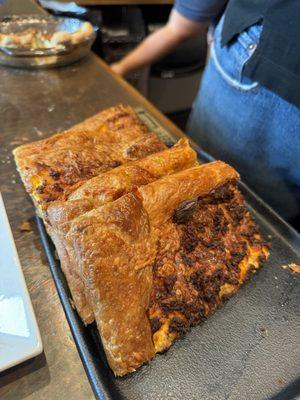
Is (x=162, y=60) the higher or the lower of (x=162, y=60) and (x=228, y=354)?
the lower

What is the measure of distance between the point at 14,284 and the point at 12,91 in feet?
3.16

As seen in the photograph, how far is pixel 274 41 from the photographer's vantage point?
0.99 m

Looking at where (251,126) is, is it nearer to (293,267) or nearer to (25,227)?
(293,267)

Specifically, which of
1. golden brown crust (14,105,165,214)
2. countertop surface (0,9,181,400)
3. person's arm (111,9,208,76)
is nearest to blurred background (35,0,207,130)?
person's arm (111,9,208,76)

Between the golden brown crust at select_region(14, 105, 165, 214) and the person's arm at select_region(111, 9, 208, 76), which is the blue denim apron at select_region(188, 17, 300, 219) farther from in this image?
the golden brown crust at select_region(14, 105, 165, 214)

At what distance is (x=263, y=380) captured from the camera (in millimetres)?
675

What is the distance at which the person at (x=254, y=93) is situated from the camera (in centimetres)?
98

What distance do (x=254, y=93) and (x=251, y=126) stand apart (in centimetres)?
11

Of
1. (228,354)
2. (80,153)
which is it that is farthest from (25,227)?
(228,354)

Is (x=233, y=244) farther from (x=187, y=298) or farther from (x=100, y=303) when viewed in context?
(x=100, y=303)

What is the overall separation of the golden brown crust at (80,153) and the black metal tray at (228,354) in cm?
15

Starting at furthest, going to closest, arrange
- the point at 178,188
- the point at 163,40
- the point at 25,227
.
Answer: the point at 163,40 → the point at 25,227 → the point at 178,188

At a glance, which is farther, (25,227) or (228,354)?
(25,227)

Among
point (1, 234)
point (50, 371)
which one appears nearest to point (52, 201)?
point (1, 234)
